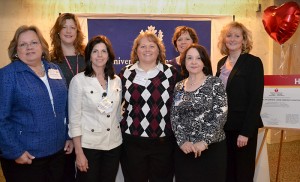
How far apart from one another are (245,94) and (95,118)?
1.32m

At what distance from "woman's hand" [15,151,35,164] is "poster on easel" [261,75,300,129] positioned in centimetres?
251

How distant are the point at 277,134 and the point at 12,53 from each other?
4.85 meters

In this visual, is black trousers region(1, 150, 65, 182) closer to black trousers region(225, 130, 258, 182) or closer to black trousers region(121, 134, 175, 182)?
black trousers region(121, 134, 175, 182)

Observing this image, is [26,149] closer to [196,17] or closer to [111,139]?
[111,139]

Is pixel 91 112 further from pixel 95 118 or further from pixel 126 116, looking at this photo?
pixel 126 116

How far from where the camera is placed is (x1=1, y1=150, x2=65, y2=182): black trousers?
6.40ft

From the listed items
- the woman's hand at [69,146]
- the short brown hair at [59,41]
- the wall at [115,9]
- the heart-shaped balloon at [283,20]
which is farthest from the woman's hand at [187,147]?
the wall at [115,9]

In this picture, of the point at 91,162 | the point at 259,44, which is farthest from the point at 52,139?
the point at 259,44

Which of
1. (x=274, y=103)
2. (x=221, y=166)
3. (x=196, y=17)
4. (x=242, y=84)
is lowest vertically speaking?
(x=221, y=166)

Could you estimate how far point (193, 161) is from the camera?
86.1 inches

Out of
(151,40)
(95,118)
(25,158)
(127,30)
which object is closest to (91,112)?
(95,118)

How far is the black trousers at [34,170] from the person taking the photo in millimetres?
1950

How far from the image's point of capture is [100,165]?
7.42ft

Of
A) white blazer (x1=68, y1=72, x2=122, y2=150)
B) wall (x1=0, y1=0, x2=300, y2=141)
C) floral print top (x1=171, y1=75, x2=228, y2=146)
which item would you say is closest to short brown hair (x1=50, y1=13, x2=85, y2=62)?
white blazer (x1=68, y1=72, x2=122, y2=150)
